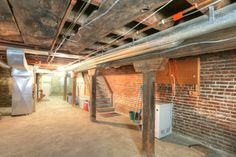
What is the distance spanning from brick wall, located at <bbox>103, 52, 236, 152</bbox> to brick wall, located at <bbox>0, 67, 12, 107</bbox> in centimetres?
695

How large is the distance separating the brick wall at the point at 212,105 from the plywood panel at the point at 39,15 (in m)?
2.97

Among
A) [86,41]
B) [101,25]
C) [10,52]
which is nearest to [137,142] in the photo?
[86,41]

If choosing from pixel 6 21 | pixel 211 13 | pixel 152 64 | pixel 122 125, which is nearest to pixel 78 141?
pixel 122 125

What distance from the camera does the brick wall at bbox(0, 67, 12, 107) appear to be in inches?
249

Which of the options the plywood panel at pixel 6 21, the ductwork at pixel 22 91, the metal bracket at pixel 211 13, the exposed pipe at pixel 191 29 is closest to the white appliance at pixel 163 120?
the exposed pipe at pixel 191 29

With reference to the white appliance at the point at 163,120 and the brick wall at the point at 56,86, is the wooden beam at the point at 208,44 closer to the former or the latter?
the white appliance at the point at 163,120

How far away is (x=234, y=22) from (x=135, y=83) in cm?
376

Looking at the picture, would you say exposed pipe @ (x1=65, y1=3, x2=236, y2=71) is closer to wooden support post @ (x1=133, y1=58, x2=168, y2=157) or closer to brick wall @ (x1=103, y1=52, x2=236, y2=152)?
wooden support post @ (x1=133, y1=58, x2=168, y2=157)

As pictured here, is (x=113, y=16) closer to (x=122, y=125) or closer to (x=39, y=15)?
(x=39, y=15)

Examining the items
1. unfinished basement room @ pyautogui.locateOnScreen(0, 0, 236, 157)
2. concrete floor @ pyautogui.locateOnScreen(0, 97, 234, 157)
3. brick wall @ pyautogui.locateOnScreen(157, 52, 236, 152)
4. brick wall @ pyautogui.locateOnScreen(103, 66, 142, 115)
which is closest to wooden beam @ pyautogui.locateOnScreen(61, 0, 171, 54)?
unfinished basement room @ pyautogui.locateOnScreen(0, 0, 236, 157)

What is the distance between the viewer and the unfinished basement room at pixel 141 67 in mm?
1404

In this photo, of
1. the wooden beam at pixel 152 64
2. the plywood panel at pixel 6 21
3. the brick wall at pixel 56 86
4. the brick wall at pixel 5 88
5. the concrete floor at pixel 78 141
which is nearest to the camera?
the plywood panel at pixel 6 21

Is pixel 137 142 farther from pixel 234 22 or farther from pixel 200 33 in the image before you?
pixel 234 22

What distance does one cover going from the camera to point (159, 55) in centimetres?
217
